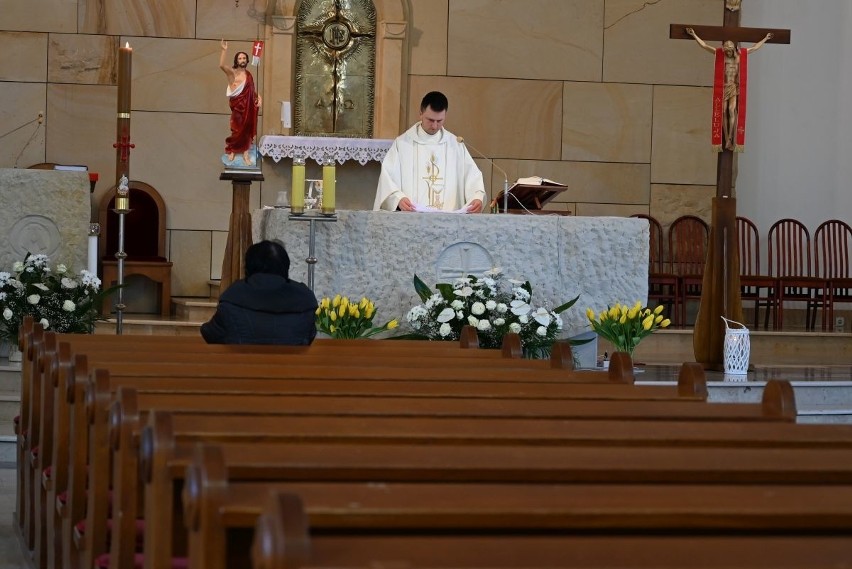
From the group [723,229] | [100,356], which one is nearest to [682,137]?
[723,229]

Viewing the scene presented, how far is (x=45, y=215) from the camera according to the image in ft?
25.5

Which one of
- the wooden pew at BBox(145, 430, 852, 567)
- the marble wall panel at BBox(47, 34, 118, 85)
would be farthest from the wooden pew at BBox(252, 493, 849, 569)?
the marble wall panel at BBox(47, 34, 118, 85)

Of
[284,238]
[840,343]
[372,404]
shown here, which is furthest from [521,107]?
[372,404]

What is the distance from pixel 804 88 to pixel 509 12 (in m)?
2.76

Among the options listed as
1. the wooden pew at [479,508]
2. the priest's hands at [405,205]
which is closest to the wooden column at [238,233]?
the priest's hands at [405,205]

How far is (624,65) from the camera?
39.1 feet

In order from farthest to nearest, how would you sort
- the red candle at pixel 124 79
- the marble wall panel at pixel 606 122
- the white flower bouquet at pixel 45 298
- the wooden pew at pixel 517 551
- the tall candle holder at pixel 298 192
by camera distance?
the marble wall panel at pixel 606 122 < the white flower bouquet at pixel 45 298 < the red candle at pixel 124 79 < the tall candle holder at pixel 298 192 < the wooden pew at pixel 517 551

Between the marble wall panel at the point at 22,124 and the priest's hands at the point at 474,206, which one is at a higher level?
the marble wall panel at the point at 22,124

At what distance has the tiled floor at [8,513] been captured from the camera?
190 inches

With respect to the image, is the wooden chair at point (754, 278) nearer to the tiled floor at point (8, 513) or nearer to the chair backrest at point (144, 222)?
the chair backrest at point (144, 222)

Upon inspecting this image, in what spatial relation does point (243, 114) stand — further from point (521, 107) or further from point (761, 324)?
point (761, 324)

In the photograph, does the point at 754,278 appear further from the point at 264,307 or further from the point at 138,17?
the point at 264,307

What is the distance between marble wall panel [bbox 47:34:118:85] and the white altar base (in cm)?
439

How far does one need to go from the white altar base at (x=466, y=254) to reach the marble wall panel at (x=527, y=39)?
472 centimetres
